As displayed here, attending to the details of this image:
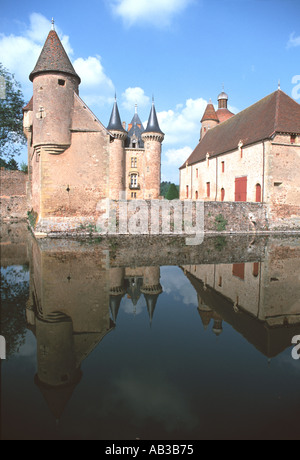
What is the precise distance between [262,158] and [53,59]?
12.8 m

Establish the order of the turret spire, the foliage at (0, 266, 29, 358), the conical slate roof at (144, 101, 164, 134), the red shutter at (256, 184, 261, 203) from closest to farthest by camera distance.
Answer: the foliage at (0, 266, 29, 358) < the red shutter at (256, 184, 261, 203) < the conical slate roof at (144, 101, 164, 134) < the turret spire

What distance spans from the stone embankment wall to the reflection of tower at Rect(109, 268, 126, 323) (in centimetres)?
2103

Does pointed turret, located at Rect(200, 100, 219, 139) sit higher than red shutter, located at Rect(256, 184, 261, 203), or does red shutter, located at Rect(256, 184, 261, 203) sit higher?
pointed turret, located at Rect(200, 100, 219, 139)

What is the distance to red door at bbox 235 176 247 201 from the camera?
21500mm

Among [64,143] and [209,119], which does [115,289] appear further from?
[209,119]

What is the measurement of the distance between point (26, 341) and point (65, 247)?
725cm

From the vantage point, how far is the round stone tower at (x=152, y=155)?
32531 millimetres

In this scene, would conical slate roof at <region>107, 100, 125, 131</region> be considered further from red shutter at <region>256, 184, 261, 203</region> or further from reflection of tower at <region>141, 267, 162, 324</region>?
reflection of tower at <region>141, 267, 162, 324</region>

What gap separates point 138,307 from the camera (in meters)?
5.84

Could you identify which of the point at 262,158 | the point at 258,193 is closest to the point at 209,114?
the point at 262,158

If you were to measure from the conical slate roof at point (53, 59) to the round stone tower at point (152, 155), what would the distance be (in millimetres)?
18017

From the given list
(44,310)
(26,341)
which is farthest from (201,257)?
(26,341)

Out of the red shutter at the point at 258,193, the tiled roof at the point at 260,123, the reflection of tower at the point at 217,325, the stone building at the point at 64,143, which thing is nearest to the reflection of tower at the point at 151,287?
the reflection of tower at the point at 217,325

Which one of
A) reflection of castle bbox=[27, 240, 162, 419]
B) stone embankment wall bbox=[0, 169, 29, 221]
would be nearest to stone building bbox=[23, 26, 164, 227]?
reflection of castle bbox=[27, 240, 162, 419]
